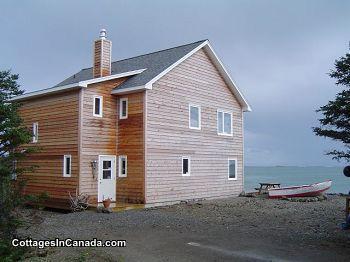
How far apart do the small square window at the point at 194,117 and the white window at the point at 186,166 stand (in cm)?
176

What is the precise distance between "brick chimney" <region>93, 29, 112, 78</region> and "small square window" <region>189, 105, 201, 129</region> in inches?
188

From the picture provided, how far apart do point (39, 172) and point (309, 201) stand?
1446 cm

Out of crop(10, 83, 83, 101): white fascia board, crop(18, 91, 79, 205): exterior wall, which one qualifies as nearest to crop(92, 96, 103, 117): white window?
crop(18, 91, 79, 205): exterior wall

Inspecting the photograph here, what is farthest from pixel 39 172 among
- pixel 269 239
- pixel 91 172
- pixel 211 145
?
pixel 269 239

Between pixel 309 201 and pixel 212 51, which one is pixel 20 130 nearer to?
Answer: pixel 212 51

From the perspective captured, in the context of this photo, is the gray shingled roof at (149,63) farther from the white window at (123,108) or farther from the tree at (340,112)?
the tree at (340,112)

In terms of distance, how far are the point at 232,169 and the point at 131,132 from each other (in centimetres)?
804

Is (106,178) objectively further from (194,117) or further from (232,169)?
(232,169)

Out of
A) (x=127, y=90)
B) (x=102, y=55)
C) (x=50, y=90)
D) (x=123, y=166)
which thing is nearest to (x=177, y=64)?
(x=127, y=90)

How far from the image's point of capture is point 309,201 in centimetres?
2303

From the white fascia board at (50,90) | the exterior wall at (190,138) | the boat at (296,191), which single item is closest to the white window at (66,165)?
the white fascia board at (50,90)

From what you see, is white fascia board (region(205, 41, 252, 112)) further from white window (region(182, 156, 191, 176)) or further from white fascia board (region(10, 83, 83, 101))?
white fascia board (region(10, 83, 83, 101))

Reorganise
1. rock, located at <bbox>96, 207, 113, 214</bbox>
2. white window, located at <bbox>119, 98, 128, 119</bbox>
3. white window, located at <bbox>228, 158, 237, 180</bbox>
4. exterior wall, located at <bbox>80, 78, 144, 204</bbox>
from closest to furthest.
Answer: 1. rock, located at <bbox>96, 207, 113, 214</bbox>
2. exterior wall, located at <bbox>80, 78, 144, 204</bbox>
3. white window, located at <bbox>119, 98, 128, 119</bbox>
4. white window, located at <bbox>228, 158, 237, 180</bbox>

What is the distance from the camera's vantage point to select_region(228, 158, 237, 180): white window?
2469 centimetres
